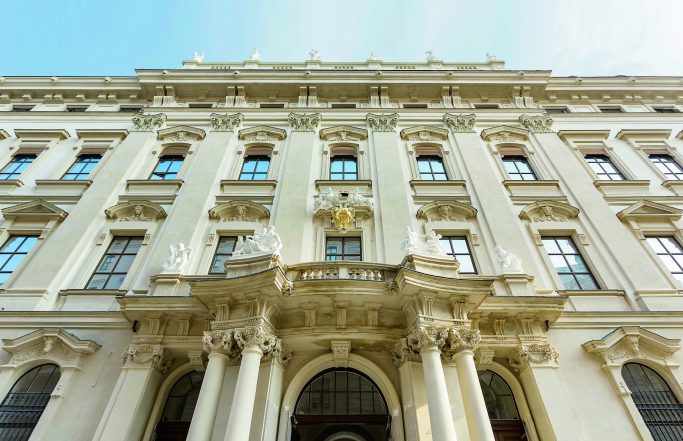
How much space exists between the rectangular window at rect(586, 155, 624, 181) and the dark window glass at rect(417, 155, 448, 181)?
524cm

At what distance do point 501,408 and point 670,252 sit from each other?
22.5ft

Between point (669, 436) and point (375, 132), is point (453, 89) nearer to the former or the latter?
point (375, 132)

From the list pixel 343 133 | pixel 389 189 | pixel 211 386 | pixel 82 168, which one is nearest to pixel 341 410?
pixel 211 386

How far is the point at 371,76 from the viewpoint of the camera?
16.4 m

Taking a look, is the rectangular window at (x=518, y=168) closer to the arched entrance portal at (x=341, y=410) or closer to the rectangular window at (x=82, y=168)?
the arched entrance portal at (x=341, y=410)

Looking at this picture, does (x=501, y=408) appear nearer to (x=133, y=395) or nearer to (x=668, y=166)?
(x=133, y=395)

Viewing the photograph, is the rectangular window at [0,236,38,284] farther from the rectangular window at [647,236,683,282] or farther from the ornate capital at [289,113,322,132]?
the rectangular window at [647,236,683,282]

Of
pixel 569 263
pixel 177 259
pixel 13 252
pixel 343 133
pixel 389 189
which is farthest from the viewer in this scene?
pixel 343 133

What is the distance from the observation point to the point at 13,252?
35.3 feet

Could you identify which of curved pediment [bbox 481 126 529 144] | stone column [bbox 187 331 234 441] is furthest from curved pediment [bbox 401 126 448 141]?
stone column [bbox 187 331 234 441]

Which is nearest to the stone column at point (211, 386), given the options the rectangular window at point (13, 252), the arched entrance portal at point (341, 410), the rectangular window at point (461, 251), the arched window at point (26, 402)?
the arched entrance portal at point (341, 410)

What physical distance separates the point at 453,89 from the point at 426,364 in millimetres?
12668

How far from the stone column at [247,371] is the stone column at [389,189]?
3.67 metres

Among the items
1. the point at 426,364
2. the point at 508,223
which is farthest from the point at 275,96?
the point at 426,364
